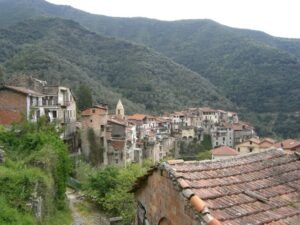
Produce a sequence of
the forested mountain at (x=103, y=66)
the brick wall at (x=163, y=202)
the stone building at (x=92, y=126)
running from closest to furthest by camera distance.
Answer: the brick wall at (x=163, y=202)
the stone building at (x=92, y=126)
the forested mountain at (x=103, y=66)

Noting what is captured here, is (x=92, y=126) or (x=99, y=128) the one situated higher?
(x=92, y=126)

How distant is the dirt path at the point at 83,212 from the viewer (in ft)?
115

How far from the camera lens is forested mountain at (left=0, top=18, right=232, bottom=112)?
101 m

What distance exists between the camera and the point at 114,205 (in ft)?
121

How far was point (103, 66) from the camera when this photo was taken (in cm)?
14738

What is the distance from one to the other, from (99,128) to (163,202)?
50.7 meters

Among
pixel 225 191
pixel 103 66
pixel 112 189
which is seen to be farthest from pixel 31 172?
pixel 103 66

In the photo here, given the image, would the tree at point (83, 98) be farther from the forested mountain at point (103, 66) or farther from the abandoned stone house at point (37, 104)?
the abandoned stone house at point (37, 104)

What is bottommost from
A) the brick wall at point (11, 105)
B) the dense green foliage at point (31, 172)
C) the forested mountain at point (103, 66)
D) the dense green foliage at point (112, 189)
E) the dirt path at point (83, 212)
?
the dirt path at point (83, 212)

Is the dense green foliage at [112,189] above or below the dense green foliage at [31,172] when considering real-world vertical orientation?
below

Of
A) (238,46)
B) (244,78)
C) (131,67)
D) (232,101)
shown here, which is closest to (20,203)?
(131,67)

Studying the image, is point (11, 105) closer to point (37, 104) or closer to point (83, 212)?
point (37, 104)

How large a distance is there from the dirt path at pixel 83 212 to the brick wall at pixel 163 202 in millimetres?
24951

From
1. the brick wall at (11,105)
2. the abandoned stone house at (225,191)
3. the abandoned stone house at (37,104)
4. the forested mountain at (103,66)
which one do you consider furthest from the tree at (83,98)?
the abandoned stone house at (225,191)
